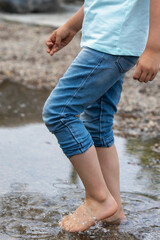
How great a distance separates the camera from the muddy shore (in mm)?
4115

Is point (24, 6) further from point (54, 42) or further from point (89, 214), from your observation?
point (89, 214)

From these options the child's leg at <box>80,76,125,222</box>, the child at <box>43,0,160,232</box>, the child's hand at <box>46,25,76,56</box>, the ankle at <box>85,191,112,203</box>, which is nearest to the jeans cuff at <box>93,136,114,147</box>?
the child's leg at <box>80,76,125,222</box>

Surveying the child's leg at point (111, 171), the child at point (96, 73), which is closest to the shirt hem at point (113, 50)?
the child at point (96, 73)

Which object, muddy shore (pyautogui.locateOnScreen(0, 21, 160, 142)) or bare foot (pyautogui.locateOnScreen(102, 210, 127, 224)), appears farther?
muddy shore (pyautogui.locateOnScreen(0, 21, 160, 142))

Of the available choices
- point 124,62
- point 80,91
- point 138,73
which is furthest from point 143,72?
point 80,91

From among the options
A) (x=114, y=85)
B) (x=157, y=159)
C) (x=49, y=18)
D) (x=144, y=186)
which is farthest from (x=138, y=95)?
(x=49, y=18)

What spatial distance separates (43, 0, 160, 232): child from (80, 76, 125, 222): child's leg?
90 mm

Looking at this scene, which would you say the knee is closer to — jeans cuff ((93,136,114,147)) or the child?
the child

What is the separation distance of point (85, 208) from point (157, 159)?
4.09ft

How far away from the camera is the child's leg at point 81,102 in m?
1.94

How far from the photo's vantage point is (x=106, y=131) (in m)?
2.20

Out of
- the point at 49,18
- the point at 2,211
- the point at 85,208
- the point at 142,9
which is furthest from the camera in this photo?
the point at 49,18

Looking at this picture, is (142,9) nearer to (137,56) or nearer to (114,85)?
(137,56)

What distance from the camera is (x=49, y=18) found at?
11680 millimetres
